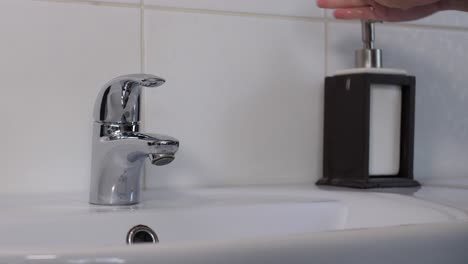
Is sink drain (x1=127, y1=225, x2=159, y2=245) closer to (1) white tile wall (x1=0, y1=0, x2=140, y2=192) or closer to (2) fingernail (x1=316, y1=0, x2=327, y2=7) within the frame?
(1) white tile wall (x1=0, y1=0, x2=140, y2=192)

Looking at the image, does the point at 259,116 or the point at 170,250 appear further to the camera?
the point at 259,116

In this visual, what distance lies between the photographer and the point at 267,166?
0.69 m

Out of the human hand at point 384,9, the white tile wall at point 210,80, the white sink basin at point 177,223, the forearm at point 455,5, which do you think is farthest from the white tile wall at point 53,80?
the forearm at point 455,5

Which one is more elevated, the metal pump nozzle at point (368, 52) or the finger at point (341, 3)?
the finger at point (341, 3)

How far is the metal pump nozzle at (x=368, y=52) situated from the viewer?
67 cm

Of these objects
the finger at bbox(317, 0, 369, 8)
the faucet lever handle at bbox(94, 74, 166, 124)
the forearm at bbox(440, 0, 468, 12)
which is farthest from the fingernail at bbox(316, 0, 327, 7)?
the faucet lever handle at bbox(94, 74, 166, 124)

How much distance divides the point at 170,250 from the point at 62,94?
Answer: 334 mm

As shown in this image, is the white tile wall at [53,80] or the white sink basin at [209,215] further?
the white tile wall at [53,80]

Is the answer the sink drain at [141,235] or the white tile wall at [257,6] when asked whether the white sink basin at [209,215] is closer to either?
the sink drain at [141,235]

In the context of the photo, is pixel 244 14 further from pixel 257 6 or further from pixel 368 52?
pixel 368 52

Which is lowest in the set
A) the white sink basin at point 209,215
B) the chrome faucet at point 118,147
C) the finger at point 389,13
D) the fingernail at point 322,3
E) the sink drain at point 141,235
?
the sink drain at point 141,235

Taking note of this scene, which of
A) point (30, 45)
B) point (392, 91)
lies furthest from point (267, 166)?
point (30, 45)

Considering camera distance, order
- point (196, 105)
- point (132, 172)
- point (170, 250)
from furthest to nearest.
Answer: point (196, 105), point (132, 172), point (170, 250)

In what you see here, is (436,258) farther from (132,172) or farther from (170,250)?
(132,172)
